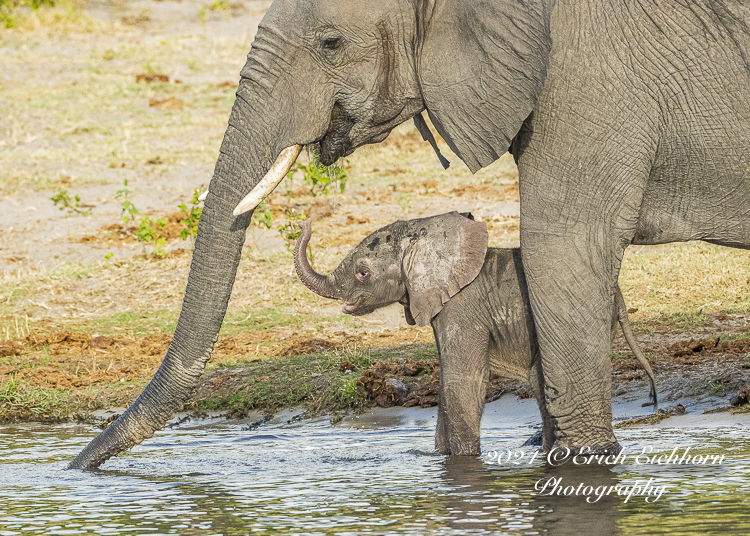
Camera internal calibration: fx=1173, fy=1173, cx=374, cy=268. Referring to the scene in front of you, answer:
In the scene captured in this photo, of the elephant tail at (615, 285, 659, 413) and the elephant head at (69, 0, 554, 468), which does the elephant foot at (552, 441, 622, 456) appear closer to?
the elephant tail at (615, 285, 659, 413)

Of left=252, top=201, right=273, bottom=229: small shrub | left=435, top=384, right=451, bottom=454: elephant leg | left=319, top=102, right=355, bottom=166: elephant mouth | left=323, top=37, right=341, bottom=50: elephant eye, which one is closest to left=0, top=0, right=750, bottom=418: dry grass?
left=252, top=201, right=273, bottom=229: small shrub

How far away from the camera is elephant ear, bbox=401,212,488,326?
6238 millimetres

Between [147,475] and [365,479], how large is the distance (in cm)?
121

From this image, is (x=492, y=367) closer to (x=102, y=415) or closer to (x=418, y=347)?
(x=418, y=347)

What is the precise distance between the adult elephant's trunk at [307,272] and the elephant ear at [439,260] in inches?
16.9


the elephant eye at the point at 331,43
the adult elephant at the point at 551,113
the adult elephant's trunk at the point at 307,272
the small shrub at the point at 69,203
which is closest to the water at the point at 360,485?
the adult elephant at the point at 551,113

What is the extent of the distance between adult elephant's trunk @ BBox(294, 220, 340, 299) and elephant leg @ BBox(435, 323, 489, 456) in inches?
27.7

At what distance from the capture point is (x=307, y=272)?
6383mm

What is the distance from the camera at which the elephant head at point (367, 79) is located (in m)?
4.93

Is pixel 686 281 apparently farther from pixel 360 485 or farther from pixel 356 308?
pixel 360 485

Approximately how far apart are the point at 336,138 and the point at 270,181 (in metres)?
0.44

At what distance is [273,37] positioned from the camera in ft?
16.4

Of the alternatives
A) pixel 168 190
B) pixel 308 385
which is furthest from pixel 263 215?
pixel 308 385

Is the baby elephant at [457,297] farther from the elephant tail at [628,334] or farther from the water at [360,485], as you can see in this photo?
the water at [360,485]
